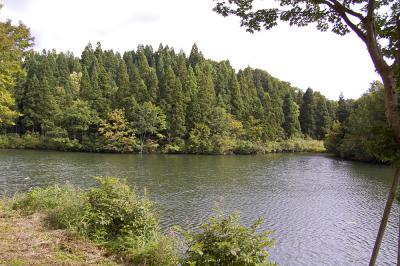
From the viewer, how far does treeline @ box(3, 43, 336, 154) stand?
Answer: 53969 mm

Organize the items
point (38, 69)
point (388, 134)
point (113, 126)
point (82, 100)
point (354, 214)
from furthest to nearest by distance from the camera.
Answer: point (38, 69) → point (82, 100) → point (113, 126) → point (354, 214) → point (388, 134)

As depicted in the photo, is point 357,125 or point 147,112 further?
point 147,112

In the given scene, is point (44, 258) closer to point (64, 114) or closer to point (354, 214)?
point (354, 214)

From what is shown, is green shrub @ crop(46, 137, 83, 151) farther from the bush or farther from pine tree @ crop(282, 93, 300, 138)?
pine tree @ crop(282, 93, 300, 138)

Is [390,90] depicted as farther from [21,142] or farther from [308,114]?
[308,114]

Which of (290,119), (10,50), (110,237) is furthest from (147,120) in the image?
(110,237)

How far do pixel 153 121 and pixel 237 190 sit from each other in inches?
1288

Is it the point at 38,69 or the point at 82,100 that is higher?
the point at 38,69

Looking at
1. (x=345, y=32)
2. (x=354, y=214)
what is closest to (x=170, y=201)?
(x=354, y=214)

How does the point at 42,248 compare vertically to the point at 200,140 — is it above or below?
below

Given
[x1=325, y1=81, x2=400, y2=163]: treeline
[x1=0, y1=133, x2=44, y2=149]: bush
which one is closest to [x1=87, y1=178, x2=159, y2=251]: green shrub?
[x1=325, y1=81, x2=400, y2=163]: treeline

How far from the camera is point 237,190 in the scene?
930 inches

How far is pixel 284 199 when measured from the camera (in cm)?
2134

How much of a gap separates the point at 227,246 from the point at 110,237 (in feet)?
11.2
